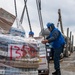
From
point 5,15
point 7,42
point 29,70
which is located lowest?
point 29,70

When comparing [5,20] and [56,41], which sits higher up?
[5,20]

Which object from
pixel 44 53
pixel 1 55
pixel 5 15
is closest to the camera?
pixel 1 55

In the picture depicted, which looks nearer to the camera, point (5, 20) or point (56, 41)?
point (5, 20)

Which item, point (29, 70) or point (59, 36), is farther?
point (59, 36)

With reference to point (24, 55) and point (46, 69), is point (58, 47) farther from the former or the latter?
point (24, 55)

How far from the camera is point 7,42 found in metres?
6.84

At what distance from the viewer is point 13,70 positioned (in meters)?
6.85

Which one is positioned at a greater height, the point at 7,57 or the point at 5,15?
the point at 5,15

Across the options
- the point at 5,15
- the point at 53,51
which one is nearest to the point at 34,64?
the point at 5,15

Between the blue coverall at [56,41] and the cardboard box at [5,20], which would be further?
the blue coverall at [56,41]

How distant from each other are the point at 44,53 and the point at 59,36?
0.62m

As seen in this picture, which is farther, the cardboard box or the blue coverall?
the blue coverall

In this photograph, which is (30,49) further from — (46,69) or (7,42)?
(46,69)

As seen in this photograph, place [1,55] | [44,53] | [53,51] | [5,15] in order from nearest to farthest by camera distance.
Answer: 1. [1,55]
2. [5,15]
3. [44,53]
4. [53,51]
